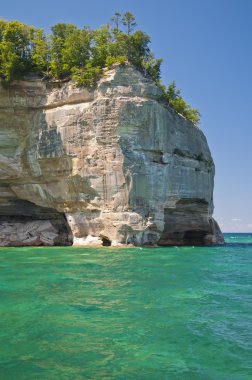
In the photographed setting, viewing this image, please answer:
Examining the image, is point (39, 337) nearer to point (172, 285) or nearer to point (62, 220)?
point (172, 285)

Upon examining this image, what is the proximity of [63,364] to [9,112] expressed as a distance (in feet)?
98.2

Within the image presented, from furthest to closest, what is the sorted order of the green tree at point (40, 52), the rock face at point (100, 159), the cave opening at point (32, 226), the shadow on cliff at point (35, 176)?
the cave opening at point (32, 226) < the green tree at point (40, 52) < the shadow on cliff at point (35, 176) < the rock face at point (100, 159)

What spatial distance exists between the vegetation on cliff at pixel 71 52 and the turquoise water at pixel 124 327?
22622mm

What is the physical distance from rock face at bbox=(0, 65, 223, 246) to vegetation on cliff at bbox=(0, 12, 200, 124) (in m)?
1.17

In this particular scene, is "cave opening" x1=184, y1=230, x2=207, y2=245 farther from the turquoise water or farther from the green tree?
the turquoise water

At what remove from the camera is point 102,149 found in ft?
101

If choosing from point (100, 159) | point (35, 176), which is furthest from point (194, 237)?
point (35, 176)

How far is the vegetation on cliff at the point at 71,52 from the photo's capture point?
32281mm

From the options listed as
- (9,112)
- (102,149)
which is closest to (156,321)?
(102,149)

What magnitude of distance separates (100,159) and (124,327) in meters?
23.6

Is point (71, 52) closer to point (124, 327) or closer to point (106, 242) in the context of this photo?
point (106, 242)

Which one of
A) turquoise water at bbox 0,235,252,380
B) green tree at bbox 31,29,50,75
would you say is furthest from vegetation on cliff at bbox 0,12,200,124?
turquoise water at bbox 0,235,252,380

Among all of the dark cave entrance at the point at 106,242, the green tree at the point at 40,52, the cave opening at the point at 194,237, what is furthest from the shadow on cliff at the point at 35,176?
the cave opening at the point at 194,237

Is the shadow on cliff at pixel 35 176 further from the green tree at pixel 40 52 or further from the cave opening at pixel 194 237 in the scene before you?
the cave opening at pixel 194 237
